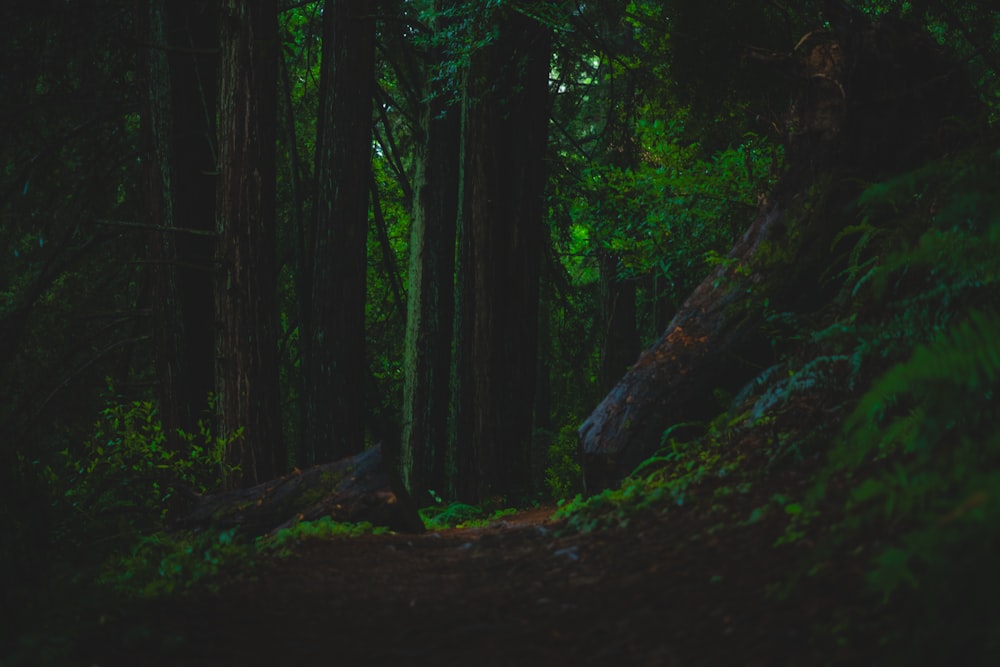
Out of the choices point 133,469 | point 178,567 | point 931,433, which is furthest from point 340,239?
point 931,433

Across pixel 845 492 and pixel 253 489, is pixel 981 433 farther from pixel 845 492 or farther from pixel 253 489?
pixel 253 489

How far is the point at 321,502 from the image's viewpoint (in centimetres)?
672

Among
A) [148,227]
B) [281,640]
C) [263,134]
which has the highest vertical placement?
[263,134]

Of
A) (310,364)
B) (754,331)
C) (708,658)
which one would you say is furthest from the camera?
(310,364)

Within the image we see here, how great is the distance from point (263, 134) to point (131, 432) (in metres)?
3.07

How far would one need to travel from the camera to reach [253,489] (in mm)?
7199

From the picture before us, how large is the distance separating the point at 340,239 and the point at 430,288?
3.80m

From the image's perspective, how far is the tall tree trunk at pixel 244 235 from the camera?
8.38m

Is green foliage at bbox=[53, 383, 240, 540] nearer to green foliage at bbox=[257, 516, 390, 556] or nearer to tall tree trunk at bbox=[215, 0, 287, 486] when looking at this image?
tall tree trunk at bbox=[215, 0, 287, 486]

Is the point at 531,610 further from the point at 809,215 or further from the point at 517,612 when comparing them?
the point at 809,215

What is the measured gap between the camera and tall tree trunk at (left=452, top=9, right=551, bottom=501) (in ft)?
39.9

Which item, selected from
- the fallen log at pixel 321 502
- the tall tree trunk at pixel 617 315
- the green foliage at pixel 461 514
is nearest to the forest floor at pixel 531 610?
the fallen log at pixel 321 502

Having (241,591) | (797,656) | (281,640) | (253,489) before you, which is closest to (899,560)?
(797,656)

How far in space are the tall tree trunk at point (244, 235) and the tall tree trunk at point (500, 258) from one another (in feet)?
13.4
